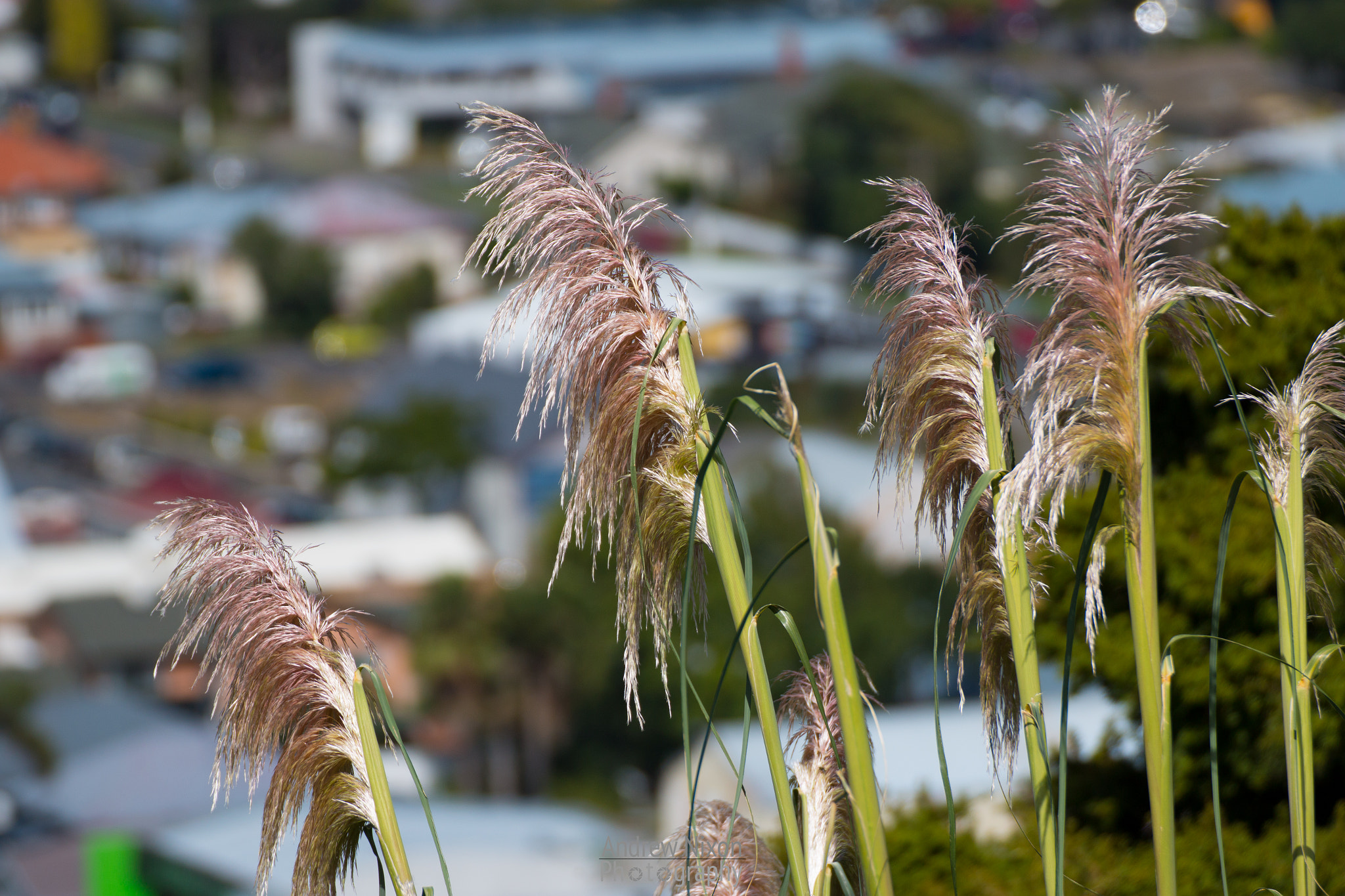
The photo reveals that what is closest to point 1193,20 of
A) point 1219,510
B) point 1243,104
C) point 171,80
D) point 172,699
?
point 1243,104

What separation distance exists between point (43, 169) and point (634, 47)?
33939 millimetres

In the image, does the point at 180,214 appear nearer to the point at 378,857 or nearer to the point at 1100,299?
the point at 378,857

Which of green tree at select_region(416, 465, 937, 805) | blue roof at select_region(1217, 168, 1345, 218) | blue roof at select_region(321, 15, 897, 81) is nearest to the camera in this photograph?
green tree at select_region(416, 465, 937, 805)

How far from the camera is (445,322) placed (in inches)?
2148

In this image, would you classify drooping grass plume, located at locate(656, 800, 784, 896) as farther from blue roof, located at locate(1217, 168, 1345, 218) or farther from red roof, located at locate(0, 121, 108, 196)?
red roof, located at locate(0, 121, 108, 196)

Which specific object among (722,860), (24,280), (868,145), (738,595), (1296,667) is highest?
(868,145)

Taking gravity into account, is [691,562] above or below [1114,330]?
below

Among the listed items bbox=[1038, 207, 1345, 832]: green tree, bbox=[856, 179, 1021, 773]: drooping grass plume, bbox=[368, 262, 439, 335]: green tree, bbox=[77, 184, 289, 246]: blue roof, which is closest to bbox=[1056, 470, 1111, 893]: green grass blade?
bbox=[856, 179, 1021, 773]: drooping grass plume

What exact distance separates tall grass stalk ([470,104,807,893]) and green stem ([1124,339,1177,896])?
621mm

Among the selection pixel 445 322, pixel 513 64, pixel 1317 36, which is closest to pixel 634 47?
pixel 513 64

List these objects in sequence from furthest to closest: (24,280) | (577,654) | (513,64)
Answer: (513,64)
(24,280)
(577,654)

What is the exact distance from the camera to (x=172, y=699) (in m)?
30.3

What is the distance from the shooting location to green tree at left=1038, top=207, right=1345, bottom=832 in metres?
5.14

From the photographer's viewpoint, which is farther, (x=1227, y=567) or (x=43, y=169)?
(x=43, y=169)
